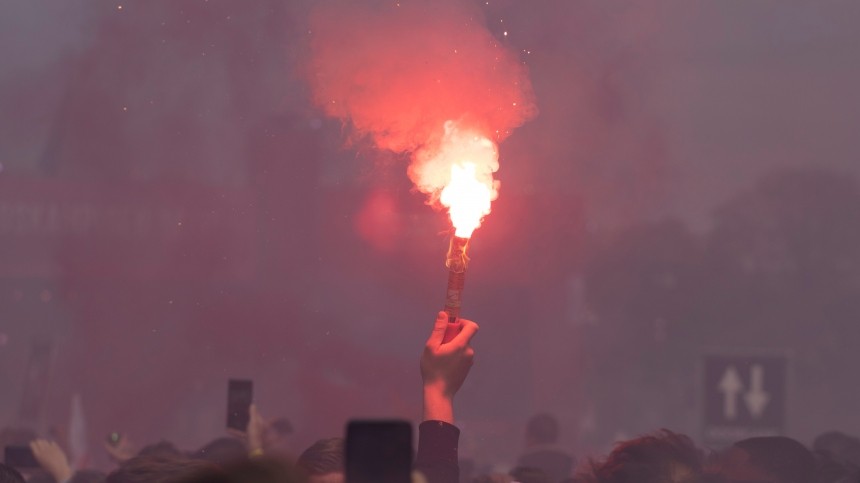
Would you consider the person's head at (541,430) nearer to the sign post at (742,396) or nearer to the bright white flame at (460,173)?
the sign post at (742,396)

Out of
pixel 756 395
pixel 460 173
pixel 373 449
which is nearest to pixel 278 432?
pixel 460 173

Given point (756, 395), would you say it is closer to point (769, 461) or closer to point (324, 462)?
point (769, 461)

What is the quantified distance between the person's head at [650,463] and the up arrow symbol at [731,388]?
22.7ft

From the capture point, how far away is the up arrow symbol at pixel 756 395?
11477 mm

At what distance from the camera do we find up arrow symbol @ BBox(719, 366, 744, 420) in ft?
37.8

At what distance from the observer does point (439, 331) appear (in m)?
4.33

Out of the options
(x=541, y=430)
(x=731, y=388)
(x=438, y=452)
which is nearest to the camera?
(x=438, y=452)

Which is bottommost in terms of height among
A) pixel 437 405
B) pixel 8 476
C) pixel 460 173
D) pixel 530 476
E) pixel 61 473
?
pixel 61 473

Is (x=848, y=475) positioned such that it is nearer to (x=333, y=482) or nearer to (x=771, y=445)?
(x=771, y=445)

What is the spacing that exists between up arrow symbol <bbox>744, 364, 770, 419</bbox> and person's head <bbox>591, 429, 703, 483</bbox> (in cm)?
694

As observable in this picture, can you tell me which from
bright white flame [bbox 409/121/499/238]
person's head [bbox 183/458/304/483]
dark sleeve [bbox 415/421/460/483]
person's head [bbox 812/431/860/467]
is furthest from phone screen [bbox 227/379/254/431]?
person's head [bbox 183/458/304/483]

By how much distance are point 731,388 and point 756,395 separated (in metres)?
0.23

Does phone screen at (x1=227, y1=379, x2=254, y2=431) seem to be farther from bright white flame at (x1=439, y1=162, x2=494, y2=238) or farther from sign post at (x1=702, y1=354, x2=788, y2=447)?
sign post at (x1=702, y1=354, x2=788, y2=447)

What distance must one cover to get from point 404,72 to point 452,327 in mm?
2861
